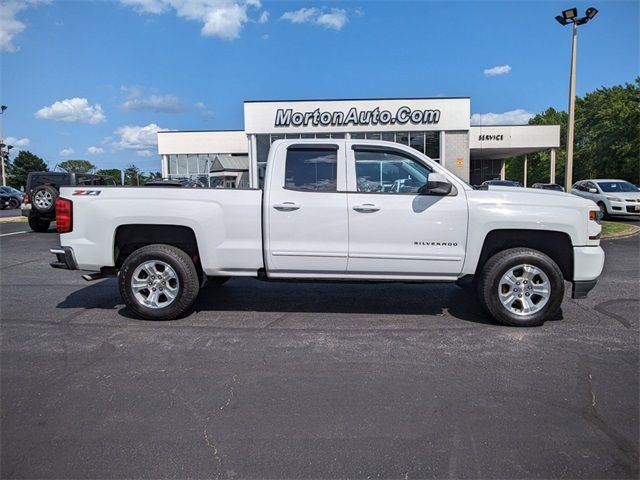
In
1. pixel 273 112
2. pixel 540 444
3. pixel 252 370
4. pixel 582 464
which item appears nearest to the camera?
pixel 582 464

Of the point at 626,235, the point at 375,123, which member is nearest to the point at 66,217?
the point at 626,235

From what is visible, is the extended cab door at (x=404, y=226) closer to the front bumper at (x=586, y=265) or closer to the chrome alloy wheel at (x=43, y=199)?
the front bumper at (x=586, y=265)

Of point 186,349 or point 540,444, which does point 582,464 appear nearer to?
point 540,444

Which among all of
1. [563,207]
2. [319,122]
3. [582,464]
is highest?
[319,122]

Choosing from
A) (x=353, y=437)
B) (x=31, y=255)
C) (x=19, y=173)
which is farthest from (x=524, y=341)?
(x=19, y=173)

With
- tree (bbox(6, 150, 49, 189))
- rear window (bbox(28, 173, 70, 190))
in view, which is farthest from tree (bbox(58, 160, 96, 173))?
rear window (bbox(28, 173, 70, 190))

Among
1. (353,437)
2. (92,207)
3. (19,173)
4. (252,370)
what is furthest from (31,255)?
(19,173)

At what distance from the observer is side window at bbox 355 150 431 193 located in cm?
546

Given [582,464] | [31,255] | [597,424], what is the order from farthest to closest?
[31,255], [597,424], [582,464]

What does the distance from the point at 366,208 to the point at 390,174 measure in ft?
1.68

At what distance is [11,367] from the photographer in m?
4.30

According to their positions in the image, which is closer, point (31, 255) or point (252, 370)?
point (252, 370)

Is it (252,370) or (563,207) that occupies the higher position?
(563,207)

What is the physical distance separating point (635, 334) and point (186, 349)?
180 inches
